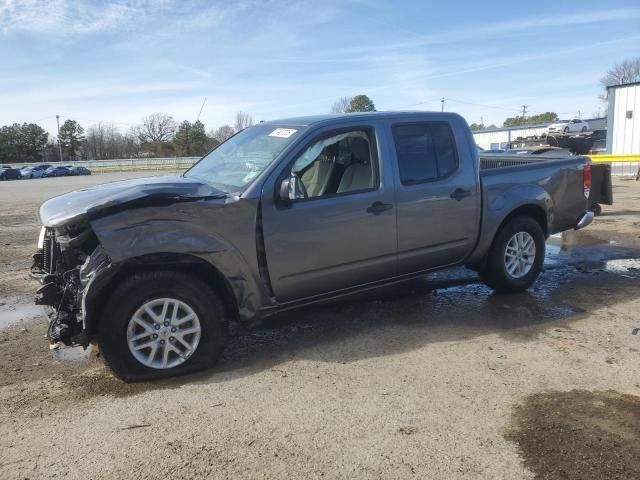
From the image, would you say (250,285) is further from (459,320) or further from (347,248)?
(459,320)

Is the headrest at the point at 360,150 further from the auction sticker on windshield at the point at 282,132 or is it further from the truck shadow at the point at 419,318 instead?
the truck shadow at the point at 419,318

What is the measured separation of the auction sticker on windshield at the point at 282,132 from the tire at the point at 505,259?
2.52m

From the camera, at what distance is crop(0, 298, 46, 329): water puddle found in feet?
17.6

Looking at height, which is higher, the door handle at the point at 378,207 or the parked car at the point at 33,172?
the parked car at the point at 33,172

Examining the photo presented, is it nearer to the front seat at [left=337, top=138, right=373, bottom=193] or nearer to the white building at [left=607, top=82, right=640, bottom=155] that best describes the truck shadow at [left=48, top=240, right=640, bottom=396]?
the front seat at [left=337, top=138, right=373, bottom=193]

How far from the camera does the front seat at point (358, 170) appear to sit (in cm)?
455

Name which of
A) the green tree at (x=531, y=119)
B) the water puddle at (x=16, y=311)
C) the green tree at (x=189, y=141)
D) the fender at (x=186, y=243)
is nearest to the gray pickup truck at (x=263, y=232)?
the fender at (x=186, y=243)

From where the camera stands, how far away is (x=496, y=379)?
3.74 m

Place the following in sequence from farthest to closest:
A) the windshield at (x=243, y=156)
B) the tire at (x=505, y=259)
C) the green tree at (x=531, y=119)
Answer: the green tree at (x=531, y=119) → the tire at (x=505, y=259) → the windshield at (x=243, y=156)

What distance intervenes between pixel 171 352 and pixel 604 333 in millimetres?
3632

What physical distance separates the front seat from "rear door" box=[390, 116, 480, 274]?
28cm

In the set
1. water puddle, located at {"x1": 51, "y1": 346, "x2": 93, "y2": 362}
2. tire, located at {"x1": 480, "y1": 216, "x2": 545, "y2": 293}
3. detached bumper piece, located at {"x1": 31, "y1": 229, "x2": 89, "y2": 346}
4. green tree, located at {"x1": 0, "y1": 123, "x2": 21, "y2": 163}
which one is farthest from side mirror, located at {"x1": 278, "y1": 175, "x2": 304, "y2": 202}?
green tree, located at {"x1": 0, "y1": 123, "x2": 21, "y2": 163}

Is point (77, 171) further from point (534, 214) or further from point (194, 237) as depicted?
point (194, 237)

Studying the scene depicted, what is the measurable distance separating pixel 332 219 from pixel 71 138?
343ft
